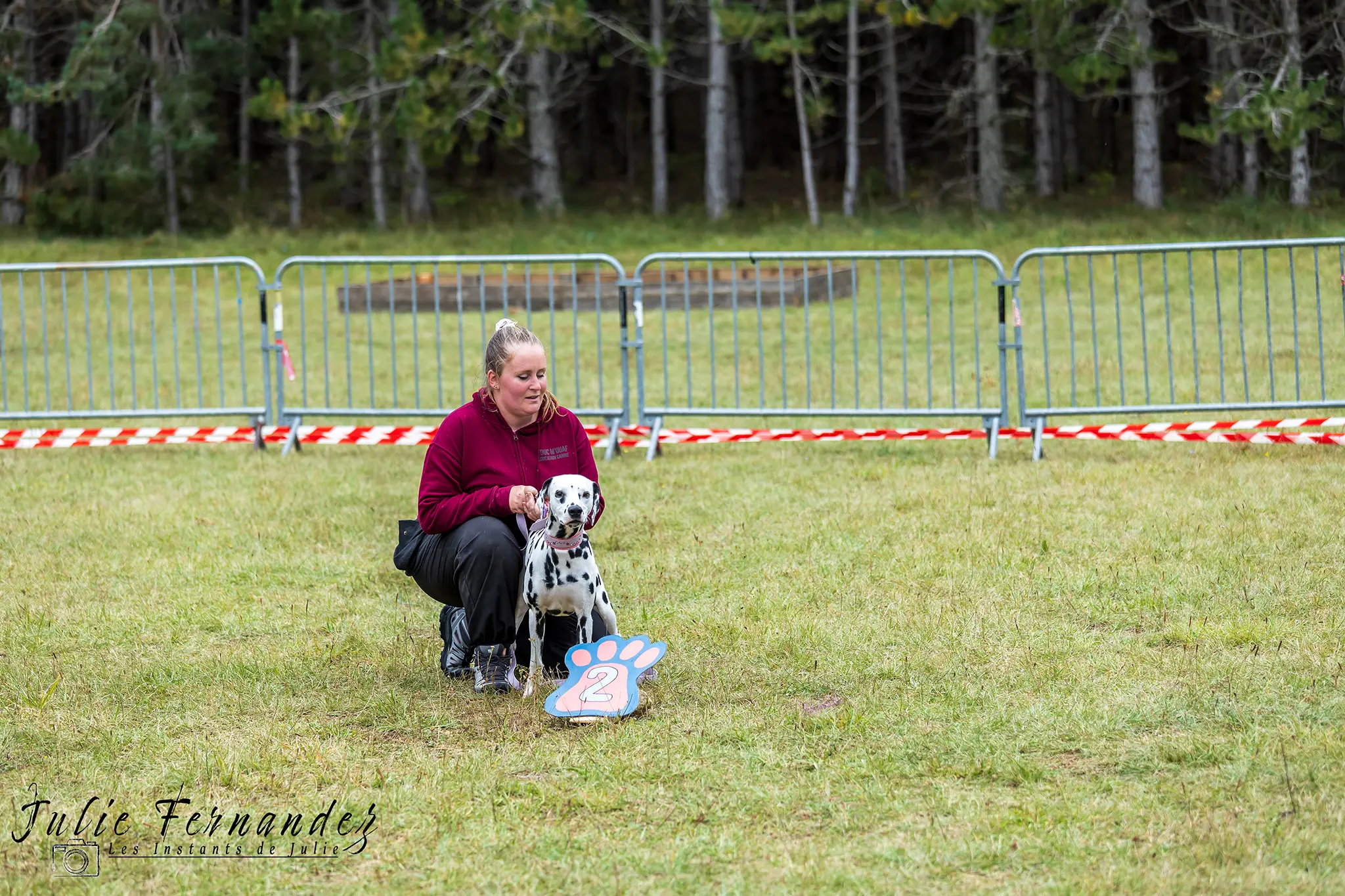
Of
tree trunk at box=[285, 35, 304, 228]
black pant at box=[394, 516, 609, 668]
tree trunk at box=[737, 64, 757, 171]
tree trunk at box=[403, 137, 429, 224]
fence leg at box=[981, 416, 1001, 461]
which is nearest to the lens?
black pant at box=[394, 516, 609, 668]

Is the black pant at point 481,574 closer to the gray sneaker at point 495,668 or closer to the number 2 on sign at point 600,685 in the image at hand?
the gray sneaker at point 495,668

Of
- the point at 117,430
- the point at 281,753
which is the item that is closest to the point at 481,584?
the point at 281,753

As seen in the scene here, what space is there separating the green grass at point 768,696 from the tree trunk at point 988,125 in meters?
22.5

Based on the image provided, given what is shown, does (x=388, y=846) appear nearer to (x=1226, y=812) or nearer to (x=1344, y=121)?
(x=1226, y=812)

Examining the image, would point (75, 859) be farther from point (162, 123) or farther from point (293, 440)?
point (162, 123)

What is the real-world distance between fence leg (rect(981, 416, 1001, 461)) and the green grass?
3.23ft

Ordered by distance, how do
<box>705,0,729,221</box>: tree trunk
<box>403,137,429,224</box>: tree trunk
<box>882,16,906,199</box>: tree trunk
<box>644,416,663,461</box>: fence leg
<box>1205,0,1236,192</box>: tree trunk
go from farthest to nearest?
<box>882,16,906,199</box>: tree trunk → <box>403,137,429,224</box>: tree trunk → <box>705,0,729,221</box>: tree trunk → <box>1205,0,1236,192</box>: tree trunk → <box>644,416,663,461</box>: fence leg

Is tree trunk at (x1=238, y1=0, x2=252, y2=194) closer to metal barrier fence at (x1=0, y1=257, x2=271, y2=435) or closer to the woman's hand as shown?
metal barrier fence at (x1=0, y1=257, x2=271, y2=435)

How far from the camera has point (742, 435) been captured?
10844 mm

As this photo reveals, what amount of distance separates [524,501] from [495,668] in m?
0.73

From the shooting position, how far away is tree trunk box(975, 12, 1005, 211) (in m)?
30.7

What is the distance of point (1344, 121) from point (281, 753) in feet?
93.6

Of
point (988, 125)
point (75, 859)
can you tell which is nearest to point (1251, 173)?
point (988, 125)

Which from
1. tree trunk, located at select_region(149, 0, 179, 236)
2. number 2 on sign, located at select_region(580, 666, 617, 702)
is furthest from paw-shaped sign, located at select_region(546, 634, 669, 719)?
tree trunk, located at select_region(149, 0, 179, 236)
